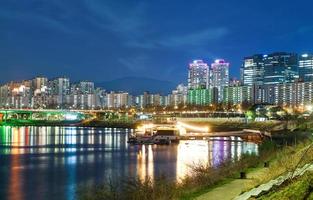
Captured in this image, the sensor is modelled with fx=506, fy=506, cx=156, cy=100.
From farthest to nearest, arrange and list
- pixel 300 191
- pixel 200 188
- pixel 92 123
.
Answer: pixel 92 123 → pixel 200 188 → pixel 300 191

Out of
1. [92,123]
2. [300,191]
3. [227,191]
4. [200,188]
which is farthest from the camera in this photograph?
[92,123]

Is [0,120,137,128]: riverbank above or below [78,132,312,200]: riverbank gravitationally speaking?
below

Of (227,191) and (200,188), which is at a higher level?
(227,191)

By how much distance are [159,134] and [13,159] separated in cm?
3132

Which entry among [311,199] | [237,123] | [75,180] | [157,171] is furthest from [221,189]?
[237,123]

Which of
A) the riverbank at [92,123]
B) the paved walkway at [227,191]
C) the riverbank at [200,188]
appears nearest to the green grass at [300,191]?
the riverbank at [200,188]

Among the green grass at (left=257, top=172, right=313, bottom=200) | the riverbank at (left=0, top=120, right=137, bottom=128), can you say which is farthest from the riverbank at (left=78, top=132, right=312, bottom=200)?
the riverbank at (left=0, top=120, right=137, bottom=128)

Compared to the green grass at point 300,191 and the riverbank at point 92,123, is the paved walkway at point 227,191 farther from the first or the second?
the riverbank at point 92,123

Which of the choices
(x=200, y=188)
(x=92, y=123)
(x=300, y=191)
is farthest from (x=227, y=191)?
(x=92, y=123)

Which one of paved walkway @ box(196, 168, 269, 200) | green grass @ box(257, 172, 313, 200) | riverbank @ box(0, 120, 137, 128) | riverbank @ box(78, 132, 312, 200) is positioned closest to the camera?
green grass @ box(257, 172, 313, 200)

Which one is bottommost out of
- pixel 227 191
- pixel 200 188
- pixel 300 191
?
pixel 200 188

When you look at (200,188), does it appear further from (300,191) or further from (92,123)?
(92,123)

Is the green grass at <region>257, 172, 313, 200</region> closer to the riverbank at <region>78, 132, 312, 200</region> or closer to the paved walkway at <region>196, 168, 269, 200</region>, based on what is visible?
the riverbank at <region>78, 132, 312, 200</region>

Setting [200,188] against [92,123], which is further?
[92,123]
